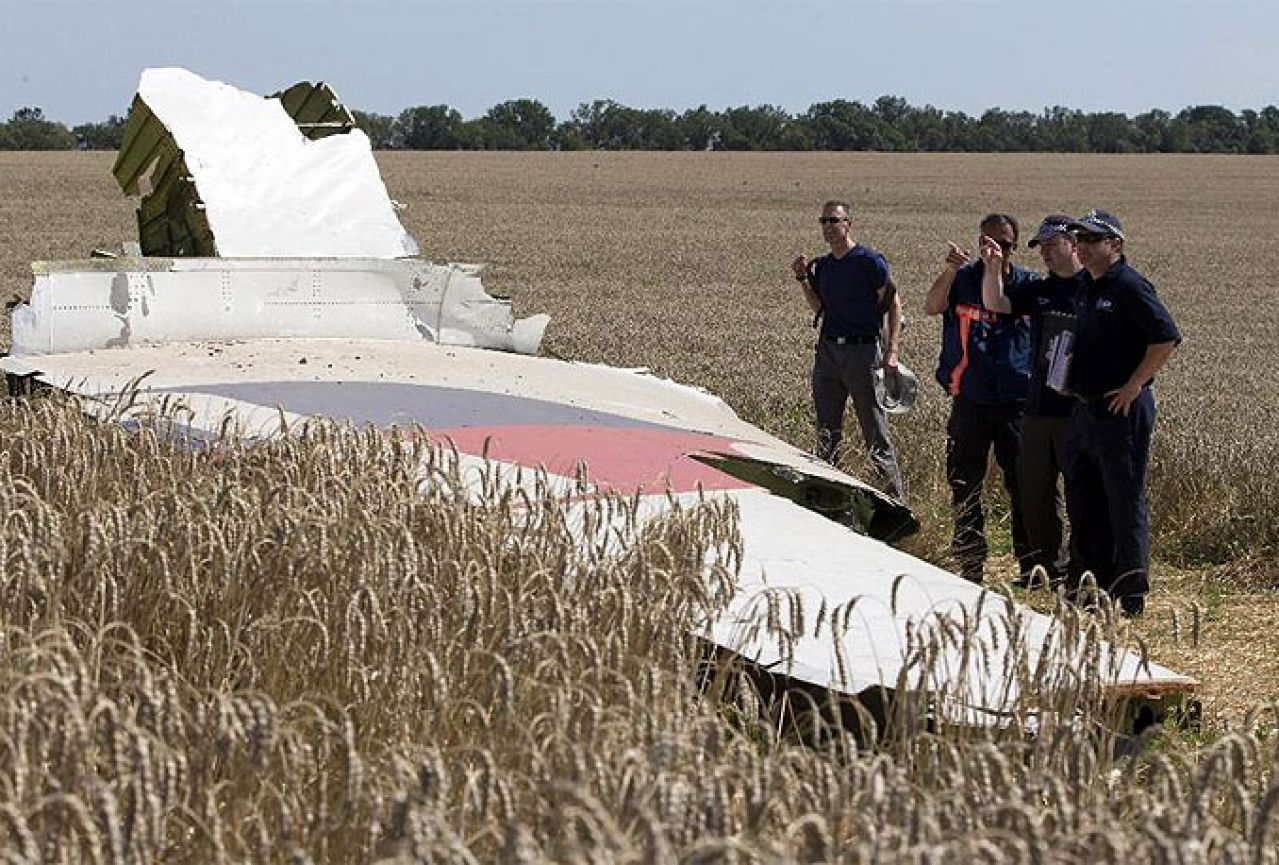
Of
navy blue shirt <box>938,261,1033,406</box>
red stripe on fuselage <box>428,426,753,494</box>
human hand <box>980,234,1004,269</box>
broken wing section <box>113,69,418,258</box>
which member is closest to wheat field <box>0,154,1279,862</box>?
red stripe on fuselage <box>428,426,753,494</box>

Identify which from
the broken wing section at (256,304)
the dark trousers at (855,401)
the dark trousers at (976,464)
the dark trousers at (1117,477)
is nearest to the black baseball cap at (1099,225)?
the dark trousers at (1117,477)

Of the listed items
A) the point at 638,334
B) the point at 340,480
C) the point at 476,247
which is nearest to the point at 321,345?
the point at 340,480

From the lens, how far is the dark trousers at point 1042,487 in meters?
8.91

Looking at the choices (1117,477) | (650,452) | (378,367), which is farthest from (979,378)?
(378,367)

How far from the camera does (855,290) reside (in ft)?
34.7

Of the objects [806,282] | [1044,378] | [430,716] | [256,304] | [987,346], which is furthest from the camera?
[806,282]

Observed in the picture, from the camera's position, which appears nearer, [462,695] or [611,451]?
[462,695]

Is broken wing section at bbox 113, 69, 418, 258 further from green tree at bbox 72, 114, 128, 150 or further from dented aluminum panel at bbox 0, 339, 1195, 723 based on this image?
green tree at bbox 72, 114, 128, 150

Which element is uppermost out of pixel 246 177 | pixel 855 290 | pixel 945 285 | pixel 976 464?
pixel 246 177

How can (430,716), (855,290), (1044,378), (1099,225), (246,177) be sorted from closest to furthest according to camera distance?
(430,716) < (1099,225) < (1044,378) < (855,290) < (246,177)

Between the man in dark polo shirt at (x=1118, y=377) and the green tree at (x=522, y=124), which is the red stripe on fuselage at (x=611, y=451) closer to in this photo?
the man in dark polo shirt at (x=1118, y=377)

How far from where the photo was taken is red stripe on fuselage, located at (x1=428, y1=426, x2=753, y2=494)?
7.46 metres

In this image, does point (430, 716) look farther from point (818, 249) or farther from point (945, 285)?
point (818, 249)

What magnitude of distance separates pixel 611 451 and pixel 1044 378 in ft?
7.26
